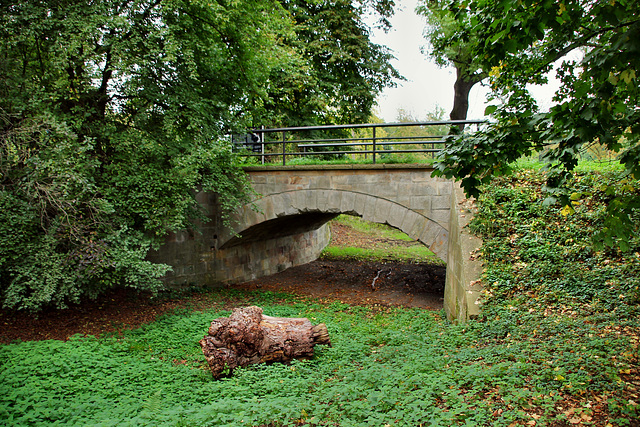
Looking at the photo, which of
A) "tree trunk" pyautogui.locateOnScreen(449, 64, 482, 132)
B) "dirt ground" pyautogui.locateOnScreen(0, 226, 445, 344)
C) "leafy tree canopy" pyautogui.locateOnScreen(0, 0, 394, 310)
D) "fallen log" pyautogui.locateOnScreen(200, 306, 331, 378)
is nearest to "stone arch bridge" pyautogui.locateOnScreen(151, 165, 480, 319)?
"dirt ground" pyautogui.locateOnScreen(0, 226, 445, 344)

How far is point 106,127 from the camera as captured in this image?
291 inches

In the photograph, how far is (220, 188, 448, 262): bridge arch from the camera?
8633 mm

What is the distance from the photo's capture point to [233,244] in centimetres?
1109

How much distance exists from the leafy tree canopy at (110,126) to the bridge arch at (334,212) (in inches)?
32.5

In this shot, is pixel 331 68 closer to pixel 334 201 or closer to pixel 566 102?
pixel 334 201

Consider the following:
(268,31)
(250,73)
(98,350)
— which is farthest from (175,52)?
(98,350)

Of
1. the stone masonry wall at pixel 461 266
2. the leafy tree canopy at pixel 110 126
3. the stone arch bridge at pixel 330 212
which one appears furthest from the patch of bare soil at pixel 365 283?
the leafy tree canopy at pixel 110 126

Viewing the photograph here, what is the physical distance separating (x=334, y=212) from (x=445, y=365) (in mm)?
5557

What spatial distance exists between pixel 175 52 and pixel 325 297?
19.7 ft

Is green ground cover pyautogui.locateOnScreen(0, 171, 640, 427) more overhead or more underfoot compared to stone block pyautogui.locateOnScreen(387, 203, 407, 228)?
more underfoot

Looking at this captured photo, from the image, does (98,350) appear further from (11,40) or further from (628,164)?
(628,164)

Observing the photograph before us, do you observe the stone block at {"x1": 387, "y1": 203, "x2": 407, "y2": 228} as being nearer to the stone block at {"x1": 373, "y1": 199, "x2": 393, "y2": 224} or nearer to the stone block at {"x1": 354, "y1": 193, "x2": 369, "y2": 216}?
the stone block at {"x1": 373, "y1": 199, "x2": 393, "y2": 224}

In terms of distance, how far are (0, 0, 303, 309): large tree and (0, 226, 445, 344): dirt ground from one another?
491 mm

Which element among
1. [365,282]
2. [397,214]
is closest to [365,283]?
[365,282]
